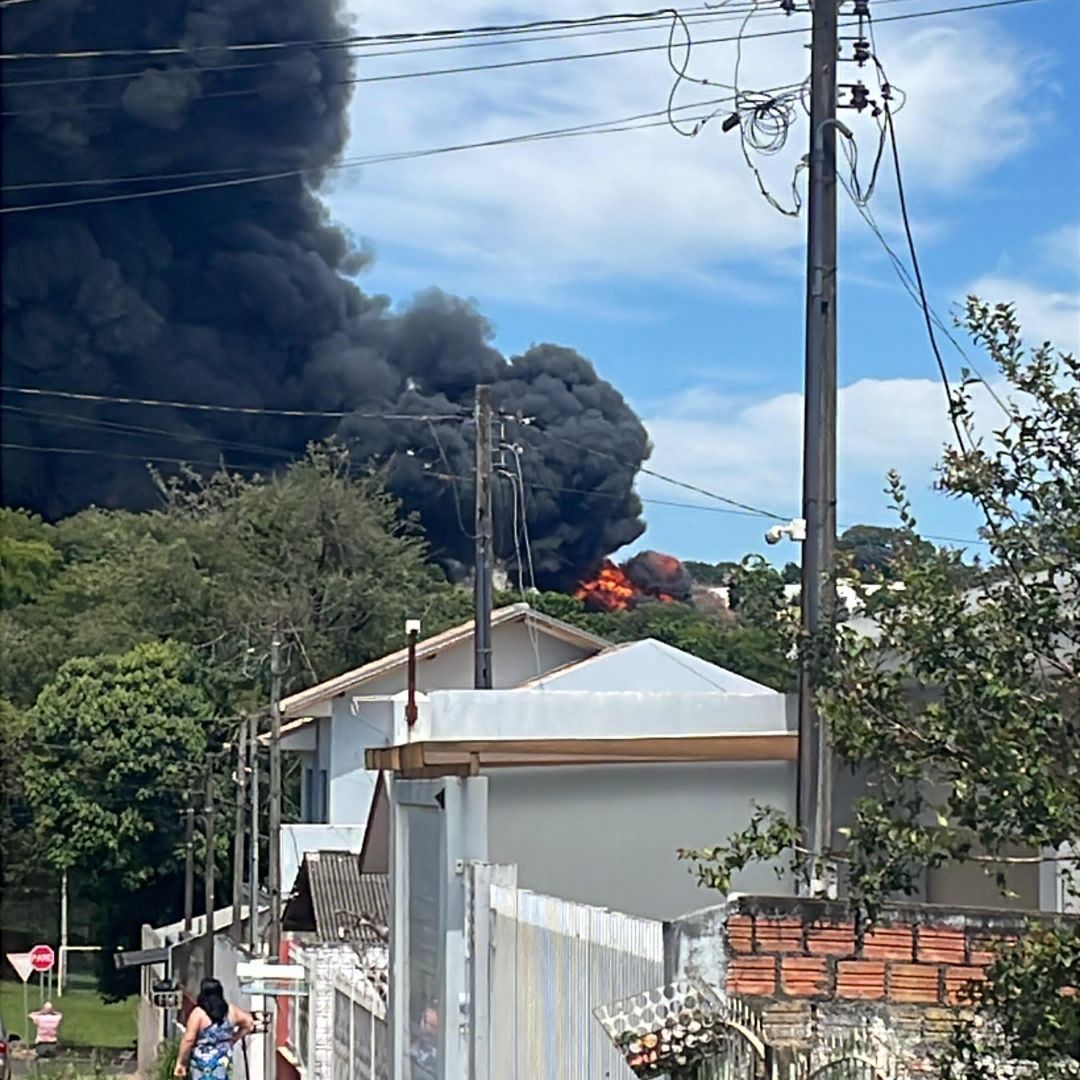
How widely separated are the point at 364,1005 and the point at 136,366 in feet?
277

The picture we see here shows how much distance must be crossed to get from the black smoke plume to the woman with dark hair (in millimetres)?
75840

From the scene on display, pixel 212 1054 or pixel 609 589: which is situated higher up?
pixel 609 589

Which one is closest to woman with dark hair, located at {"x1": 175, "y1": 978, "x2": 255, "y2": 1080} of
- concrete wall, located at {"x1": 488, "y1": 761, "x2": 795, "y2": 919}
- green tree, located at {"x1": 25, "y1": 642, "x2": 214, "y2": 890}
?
concrete wall, located at {"x1": 488, "y1": 761, "x2": 795, "y2": 919}

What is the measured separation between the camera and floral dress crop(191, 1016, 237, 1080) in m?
13.6

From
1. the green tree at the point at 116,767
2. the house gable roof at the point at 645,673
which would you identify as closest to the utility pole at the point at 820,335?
the house gable roof at the point at 645,673

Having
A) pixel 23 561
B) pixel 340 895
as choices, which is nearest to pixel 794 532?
pixel 340 895

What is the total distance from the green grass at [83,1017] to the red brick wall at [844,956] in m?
39.1

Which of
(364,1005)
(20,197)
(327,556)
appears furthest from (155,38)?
(364,1005)

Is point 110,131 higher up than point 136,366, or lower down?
higher up

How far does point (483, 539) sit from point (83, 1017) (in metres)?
28.0

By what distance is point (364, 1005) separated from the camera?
591 inches

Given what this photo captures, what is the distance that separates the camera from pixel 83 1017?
156ft

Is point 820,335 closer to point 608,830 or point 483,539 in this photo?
point 608,830

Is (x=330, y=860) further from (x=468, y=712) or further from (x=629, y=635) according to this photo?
(x=629, y=635)
